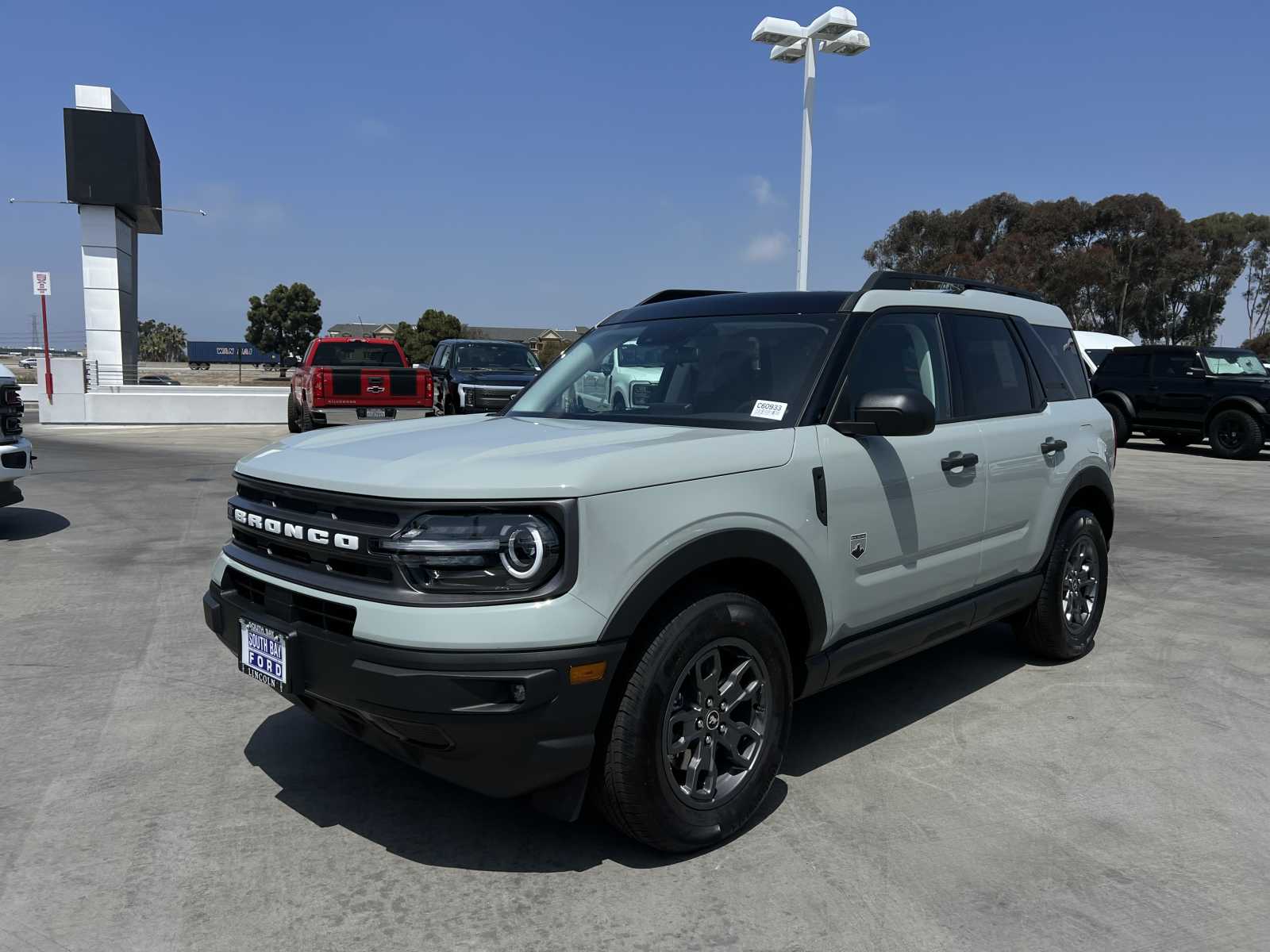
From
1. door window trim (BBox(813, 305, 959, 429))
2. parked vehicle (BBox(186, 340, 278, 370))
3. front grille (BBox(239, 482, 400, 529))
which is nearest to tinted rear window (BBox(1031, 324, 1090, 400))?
door window trim (BBox(813, 305, 959, 429))

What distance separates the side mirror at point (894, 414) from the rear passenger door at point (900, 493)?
117 millimetres

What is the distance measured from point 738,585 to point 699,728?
49cm

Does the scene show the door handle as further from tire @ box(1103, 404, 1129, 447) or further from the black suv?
tire @ box(1103, 404, 1129, 447)

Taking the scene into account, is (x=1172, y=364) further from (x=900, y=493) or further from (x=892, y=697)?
(x=900, y=493)

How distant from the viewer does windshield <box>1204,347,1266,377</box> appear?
1716 cm

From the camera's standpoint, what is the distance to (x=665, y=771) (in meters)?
2.85

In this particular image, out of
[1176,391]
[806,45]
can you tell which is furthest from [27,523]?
[1176,391]

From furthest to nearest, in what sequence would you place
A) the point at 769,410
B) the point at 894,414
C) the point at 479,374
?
the point at 479,374 < the point at 769,410 < the point at 894,414

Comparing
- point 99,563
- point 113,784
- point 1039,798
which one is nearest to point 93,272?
point 99,563

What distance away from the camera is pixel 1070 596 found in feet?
16.4

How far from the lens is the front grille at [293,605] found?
8.94 feet

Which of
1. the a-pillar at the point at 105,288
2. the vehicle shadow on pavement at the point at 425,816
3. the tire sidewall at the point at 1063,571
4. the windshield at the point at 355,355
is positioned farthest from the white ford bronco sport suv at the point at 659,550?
the a-pillar at the point at 105,288

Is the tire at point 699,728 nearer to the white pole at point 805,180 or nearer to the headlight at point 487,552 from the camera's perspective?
the headlight at point 487,552

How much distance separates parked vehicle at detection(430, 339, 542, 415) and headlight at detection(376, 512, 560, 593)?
13.1m
